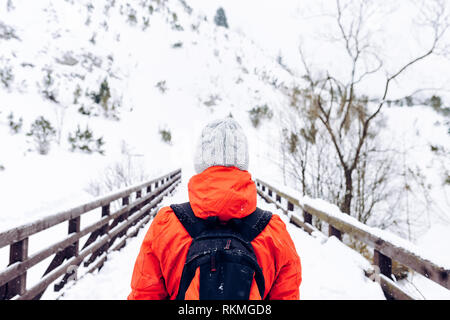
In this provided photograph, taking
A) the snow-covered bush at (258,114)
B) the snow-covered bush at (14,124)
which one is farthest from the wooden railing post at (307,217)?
the snow-covered bush at (258,114)

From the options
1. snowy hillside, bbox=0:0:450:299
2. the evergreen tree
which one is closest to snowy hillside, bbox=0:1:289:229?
snowy hillside, bbox=0:0:450:299

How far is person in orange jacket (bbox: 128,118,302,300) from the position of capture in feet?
3.81

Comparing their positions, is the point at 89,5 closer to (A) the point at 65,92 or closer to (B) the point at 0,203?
(A) the point at 65,92

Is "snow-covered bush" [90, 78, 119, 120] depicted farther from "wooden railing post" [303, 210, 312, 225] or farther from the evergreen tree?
the evergreen tree

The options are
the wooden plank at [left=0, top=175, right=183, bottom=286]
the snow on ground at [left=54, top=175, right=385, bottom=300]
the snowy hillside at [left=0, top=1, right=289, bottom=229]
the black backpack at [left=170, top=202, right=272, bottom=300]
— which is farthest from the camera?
the snowy hillside at [left=0, top=1, right=289, bottom=229]

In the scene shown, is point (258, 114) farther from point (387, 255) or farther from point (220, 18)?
point (220, 18)

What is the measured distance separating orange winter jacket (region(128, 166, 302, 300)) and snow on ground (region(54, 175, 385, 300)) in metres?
2.13

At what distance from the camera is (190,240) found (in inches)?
44.8

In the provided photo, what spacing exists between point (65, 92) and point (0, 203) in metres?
15.7

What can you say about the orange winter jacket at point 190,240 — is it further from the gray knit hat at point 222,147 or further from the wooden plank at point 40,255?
the wooden plank at point 40,255

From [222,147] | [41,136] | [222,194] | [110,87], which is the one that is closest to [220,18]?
[110,87]

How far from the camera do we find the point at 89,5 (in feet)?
110

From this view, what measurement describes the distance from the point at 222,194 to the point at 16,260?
2146mm
